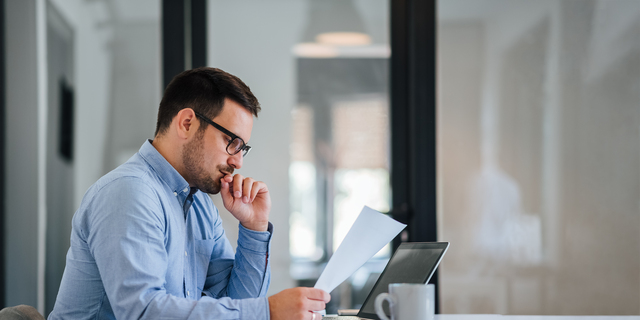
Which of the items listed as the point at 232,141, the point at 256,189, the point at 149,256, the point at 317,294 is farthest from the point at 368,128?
the point at 149,256

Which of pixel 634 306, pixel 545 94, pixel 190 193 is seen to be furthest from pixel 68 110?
pixel 634 306

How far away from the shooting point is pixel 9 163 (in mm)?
2490

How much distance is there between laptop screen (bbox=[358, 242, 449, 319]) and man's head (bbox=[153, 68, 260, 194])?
1.65ft

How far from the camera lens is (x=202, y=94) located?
1294 millimetres

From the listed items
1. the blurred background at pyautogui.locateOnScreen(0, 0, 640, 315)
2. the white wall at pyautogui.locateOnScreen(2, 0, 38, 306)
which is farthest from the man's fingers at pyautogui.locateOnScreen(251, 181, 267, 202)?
the white wall at pyautogui.locateOnScreen(2, 0, 38, 306)

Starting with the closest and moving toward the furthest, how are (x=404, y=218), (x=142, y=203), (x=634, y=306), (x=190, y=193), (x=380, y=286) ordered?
(x=142, y=203)
(x=380, y=286)
(x=190, y=193)
(x=634, y=306)
(x=404, y=218)

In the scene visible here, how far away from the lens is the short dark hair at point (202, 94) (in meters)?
1.29

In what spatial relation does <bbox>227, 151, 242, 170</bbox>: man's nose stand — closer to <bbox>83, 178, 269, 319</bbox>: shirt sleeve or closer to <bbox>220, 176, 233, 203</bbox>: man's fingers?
<bbox>220, 176, 233, 203</bbox>: man's fingers

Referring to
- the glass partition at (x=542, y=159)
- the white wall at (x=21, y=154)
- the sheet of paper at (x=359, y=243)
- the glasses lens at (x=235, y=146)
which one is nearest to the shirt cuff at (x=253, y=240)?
the glasses lens at (x=235, y=146)

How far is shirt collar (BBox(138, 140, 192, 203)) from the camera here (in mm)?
1238

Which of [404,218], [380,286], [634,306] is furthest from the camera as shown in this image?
[404,218]

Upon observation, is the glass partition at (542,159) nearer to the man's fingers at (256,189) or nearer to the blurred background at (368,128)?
the blurred background at (368,128)

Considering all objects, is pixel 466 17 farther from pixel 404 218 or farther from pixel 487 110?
pixel 404 218

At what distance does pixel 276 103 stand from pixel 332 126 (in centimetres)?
32
